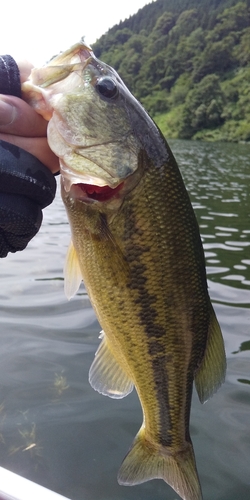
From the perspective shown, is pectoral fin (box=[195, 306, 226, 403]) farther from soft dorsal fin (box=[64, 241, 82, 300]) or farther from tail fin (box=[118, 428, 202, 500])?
soft dorsal fin (box=[64, 241, 82, 300])

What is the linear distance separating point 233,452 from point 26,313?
326 centimetres

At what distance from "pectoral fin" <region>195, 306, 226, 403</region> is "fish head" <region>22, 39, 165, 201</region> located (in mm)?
940

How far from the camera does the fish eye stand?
2.18 metres

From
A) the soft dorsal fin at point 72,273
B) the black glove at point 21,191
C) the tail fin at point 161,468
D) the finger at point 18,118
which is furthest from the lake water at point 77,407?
the finger at point 18,118

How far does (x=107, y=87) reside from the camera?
7.22ft

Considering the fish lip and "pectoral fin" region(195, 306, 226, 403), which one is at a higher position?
the fish lip

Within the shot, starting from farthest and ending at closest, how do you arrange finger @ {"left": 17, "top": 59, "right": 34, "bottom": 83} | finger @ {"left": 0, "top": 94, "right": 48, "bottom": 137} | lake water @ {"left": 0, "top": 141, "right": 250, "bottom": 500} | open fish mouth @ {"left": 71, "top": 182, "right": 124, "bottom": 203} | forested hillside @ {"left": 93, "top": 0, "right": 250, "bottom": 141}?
forested hillside @ {"left": 93, "top": 0, "right": 250, "bottom": 141}
lake water @ {"left": 0, "top": 141, "right": 250, "bottom": 500}
open fish mouth @ {"left": 71, "top": 182, "right": 124, "bottom": 203}
finger @ {"left": 17, "top": 59, "right": 34, "bottom": 83}
finger @ {"left": 0, "top": 94, "right": 48, "bottom": 137}

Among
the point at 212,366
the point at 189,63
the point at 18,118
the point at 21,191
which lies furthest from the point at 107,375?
the point at 189,63

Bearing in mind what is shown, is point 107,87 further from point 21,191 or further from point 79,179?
point 21,191

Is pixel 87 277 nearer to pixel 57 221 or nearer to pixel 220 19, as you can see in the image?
pixel 57 221

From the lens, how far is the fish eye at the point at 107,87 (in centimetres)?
218

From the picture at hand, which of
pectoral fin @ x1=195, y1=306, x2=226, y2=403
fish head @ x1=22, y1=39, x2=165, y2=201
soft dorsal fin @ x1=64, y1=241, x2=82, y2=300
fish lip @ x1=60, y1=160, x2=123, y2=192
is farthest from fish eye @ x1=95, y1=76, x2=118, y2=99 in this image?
pectoral fin @ x1=195, y1=306, x2=226, y2=403

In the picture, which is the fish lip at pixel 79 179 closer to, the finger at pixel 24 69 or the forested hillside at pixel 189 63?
the finger at pixel 24 69

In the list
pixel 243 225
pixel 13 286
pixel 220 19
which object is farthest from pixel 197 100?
pixel 13 286
